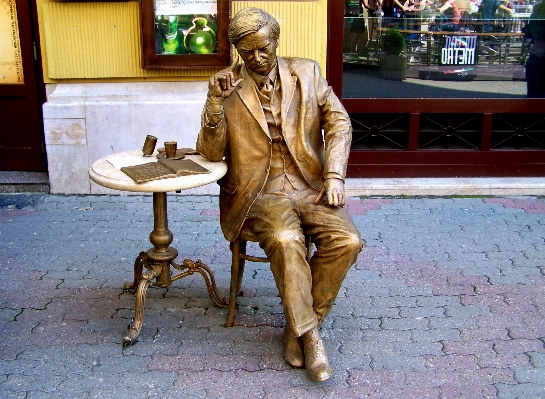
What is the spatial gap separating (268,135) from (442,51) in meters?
3.18

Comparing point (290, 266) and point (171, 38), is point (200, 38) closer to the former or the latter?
point (171, 38)

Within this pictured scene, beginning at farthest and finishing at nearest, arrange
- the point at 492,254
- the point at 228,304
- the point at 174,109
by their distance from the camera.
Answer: the point at 174,109
the point at 492,254
the point at 228,304

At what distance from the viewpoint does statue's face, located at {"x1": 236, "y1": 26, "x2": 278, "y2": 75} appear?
11.4 feet

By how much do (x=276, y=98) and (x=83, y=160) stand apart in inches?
110

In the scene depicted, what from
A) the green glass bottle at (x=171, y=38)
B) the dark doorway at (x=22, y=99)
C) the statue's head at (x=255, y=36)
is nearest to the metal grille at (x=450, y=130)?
the green glass bottle at (x=171, y=38)

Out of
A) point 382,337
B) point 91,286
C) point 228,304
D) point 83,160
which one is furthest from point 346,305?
point 83,160

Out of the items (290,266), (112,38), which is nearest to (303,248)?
(290,266)

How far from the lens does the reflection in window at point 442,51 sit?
6.18m

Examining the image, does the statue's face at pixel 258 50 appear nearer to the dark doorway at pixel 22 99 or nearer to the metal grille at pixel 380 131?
the metal grille at pixel 380 131

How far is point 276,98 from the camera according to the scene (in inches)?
148

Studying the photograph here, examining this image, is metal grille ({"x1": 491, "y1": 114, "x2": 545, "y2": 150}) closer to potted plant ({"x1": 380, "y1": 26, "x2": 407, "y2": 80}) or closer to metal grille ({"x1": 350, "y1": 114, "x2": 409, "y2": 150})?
metal grille ({"x1": 350, "y1": 114, "x2": 409, "y2": 150})

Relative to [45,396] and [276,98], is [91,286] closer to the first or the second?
[45,396]

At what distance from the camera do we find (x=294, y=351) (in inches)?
138

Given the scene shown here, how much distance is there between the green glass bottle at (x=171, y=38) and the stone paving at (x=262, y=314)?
1341mm
